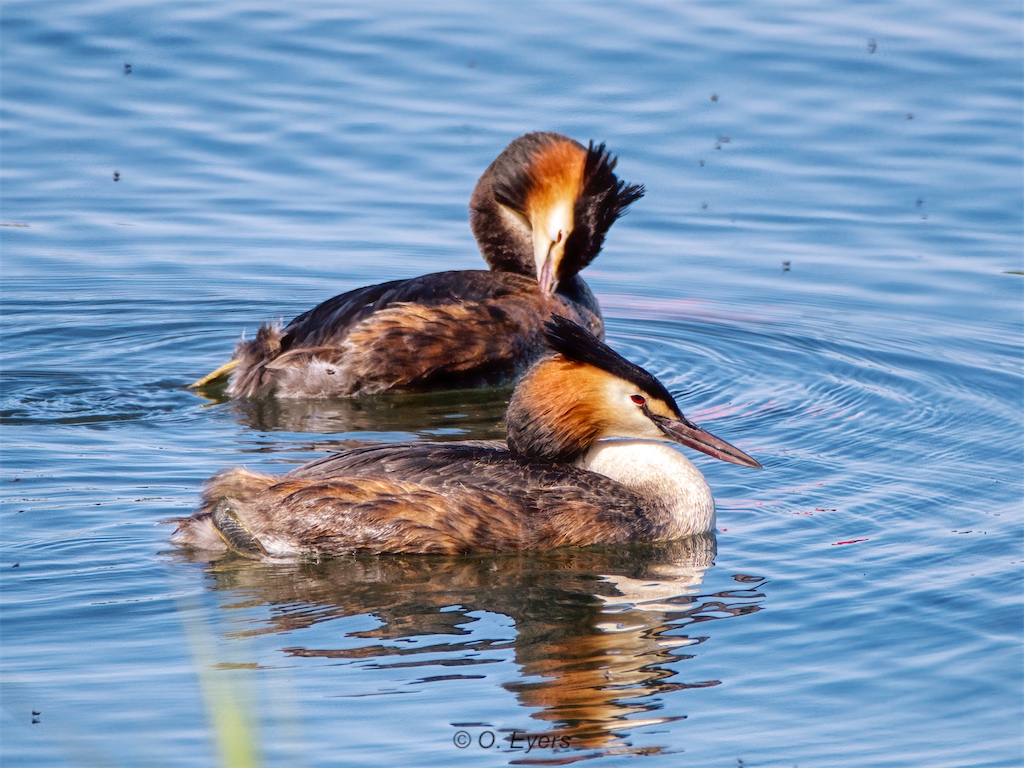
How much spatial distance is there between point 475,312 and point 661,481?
2616mm

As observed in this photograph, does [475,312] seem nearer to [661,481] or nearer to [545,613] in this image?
[661,481]

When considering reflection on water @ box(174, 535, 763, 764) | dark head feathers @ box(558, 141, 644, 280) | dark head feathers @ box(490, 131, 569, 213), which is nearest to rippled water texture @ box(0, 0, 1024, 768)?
reflection on water @ box(174, 535, 763, 764)

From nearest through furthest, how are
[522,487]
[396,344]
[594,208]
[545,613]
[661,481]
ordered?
[545,613] → [522,487] → [661,481] → [396,344] → [594,208]

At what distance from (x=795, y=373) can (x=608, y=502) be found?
3.11 metres

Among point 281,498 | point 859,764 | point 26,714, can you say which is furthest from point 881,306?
point 26,714

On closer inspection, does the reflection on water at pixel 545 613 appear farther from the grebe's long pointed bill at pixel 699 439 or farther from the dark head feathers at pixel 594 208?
the dark head feathers at pixel 594 208

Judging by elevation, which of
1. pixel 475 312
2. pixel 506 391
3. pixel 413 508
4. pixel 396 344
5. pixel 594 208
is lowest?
pixel 413 508

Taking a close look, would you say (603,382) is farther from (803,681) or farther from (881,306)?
(881,306)

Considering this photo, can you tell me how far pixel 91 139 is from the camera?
47.6 ft

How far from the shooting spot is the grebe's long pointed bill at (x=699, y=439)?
806 centimetres

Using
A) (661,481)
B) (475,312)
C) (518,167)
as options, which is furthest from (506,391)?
(661,481)

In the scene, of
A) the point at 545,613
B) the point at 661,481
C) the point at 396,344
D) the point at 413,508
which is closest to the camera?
the point at 545,613

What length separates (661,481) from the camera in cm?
804

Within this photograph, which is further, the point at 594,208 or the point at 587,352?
the point at 594,208
